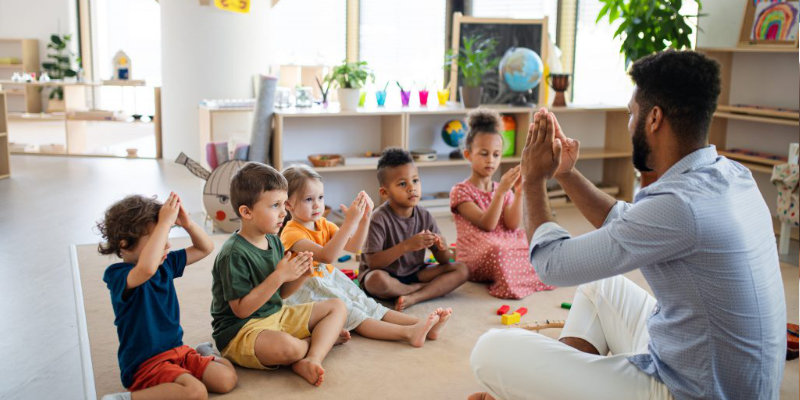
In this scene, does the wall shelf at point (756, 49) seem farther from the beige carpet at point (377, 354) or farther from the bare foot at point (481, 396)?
the bare foot at point (481, 396)

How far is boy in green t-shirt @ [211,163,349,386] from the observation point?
2.22 m

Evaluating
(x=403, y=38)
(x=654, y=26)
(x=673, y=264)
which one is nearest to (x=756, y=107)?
(x=654, y=26)

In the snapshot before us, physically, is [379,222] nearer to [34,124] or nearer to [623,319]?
[623,319]

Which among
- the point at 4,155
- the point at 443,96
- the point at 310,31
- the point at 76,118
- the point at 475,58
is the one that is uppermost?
the point at 310,31

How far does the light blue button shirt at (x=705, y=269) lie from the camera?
1.50 meters

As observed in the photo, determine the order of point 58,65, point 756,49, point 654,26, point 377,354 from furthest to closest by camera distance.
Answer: point 58,65 < point 654,26 < point 756,49 < point 377,354

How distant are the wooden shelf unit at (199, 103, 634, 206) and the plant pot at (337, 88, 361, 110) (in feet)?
0.18

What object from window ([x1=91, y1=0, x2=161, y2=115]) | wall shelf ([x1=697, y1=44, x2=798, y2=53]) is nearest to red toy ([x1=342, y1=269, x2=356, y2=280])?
wall shelf ([x1=697, y1=44, x2=798, y2=53])

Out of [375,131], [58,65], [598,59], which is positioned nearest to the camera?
[375,131]

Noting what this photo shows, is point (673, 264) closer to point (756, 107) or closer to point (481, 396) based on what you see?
point (481, 396)

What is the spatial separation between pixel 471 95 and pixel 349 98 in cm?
77

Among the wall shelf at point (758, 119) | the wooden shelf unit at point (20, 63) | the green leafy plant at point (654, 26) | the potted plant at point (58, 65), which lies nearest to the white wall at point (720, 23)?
the green leafy plant at point (654, 26)

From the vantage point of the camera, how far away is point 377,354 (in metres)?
2.49

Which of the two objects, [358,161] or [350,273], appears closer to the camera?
[350,273]
